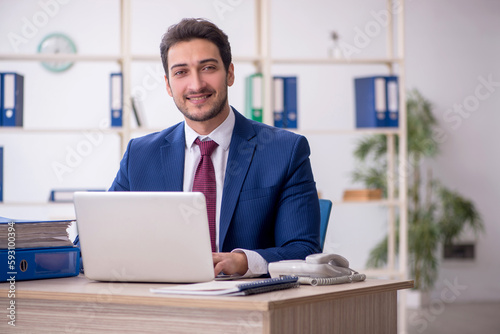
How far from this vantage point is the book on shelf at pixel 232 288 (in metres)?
1.24

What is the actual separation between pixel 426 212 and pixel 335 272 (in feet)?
14.6

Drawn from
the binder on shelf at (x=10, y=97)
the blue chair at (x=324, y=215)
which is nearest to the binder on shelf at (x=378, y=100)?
the blue chair at (x=324, y=215)

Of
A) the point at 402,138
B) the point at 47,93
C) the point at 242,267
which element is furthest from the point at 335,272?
the point at 47,93

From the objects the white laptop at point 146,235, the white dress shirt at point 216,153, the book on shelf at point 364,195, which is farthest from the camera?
the book on shelf at point 364,195

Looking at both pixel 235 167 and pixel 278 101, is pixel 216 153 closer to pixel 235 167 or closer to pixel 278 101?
pixel 235 167

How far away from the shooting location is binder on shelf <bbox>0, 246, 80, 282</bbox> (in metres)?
1.56

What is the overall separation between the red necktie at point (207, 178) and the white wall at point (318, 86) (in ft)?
9.69

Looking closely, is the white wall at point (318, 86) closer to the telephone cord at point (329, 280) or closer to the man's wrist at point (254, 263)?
the man's wrist at point (254, 263)

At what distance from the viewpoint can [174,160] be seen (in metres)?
2.13

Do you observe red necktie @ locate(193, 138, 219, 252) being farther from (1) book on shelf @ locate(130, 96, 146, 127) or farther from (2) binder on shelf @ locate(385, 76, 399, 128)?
(2) binder on shelf @ locate(385, 76, 399, 128)

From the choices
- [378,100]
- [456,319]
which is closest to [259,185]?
[378,100]

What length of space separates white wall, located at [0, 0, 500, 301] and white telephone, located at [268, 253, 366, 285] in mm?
3595

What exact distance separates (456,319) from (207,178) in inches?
147

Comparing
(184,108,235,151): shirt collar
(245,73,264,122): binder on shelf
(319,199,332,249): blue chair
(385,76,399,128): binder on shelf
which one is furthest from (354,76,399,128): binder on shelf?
(184,108,235,151): shirt collar
